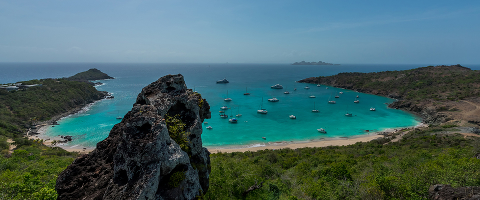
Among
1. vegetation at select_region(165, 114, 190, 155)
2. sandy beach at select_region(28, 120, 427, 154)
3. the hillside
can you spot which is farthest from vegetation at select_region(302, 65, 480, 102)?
the hillside

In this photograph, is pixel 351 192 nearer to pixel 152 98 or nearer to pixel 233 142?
pixel 152 98

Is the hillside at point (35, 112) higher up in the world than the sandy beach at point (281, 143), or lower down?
higher up

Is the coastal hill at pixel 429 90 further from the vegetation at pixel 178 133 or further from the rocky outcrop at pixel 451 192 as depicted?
the vegetation at pixel 178 133

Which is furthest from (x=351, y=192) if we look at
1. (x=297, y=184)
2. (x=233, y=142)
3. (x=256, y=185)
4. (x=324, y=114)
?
(x=324, y=114)

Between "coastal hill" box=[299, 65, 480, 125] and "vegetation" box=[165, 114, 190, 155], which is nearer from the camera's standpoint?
"vegetation" box=[165, 114, 190, 155]

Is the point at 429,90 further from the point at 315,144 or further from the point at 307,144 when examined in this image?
the point at 307,144

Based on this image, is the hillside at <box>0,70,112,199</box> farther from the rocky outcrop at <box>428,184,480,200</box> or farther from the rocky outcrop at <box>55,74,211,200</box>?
the rocky outcrop at <box>428,184,480,200</box>

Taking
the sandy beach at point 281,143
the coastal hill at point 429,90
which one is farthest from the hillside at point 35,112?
the coastal hill at point 429,90
